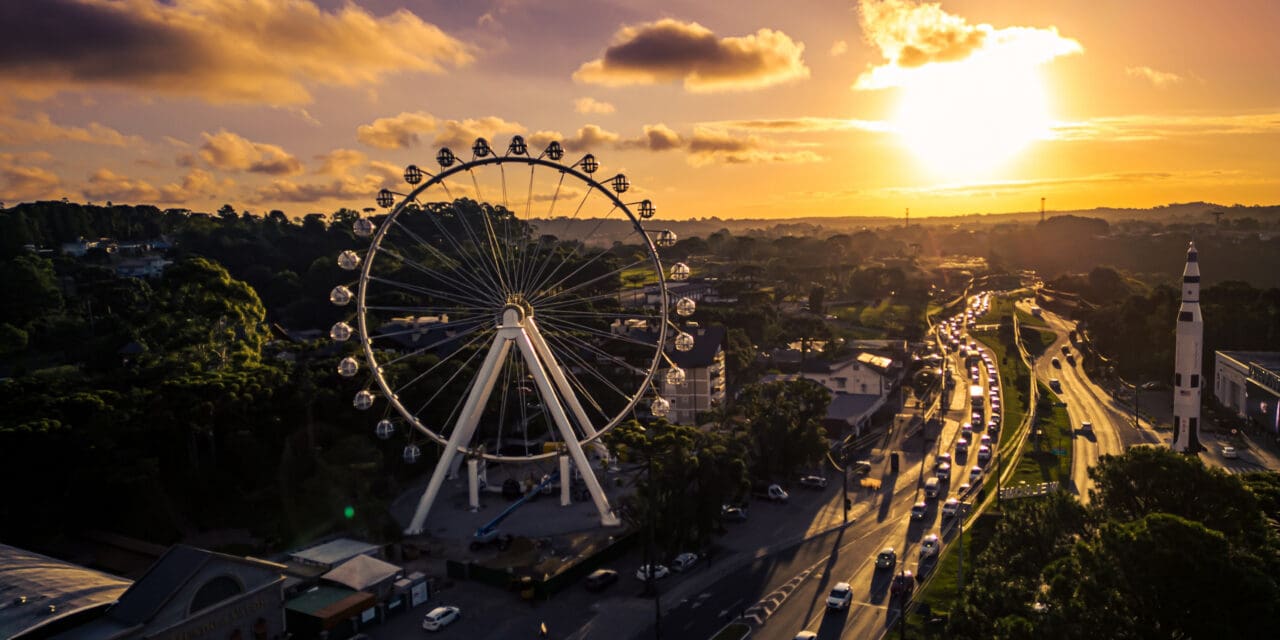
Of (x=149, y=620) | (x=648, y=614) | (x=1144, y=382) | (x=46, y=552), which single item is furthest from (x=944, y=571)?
(x=1144, y=382)

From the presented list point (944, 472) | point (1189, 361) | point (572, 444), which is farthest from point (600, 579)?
point (1189, 361)

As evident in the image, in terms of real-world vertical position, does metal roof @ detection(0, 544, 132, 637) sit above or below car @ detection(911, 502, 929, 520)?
above

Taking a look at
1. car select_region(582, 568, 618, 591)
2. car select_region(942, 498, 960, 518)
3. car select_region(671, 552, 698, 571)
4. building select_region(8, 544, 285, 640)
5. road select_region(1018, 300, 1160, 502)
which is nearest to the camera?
building select_region(8, 544, 285, 640)

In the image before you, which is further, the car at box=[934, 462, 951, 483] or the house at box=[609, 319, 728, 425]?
the house at box=[609, 319, 728, 425]

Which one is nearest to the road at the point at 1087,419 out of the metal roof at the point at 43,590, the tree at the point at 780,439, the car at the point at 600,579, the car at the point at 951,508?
the car at the point at 951,508

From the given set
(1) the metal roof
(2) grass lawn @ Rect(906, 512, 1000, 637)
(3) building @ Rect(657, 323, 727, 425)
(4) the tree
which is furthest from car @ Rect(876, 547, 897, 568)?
(1) the metal roof

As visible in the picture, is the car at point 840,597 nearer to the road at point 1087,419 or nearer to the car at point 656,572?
the car at point 656,572

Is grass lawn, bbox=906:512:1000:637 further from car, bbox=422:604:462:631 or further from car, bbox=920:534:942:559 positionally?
car, bbox=422:604:462:631
